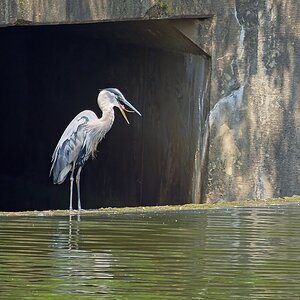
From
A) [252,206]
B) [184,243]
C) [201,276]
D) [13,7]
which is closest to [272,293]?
[201,276]

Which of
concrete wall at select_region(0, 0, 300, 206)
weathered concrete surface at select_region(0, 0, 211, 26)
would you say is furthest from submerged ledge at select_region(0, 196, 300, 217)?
weathered concrete surface at select_region(0, 0, 211, 26)

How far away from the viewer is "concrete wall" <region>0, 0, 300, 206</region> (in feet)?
46.5

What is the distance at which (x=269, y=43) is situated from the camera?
562 inches

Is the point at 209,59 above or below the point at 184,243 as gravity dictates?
above

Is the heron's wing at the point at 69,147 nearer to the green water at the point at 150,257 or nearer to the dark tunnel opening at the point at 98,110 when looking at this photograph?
the green water at the point at 150,257

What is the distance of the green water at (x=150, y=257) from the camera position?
25.2ft

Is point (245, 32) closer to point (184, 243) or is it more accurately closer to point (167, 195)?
point (167, 195)

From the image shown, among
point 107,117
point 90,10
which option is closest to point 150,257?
point 107,117

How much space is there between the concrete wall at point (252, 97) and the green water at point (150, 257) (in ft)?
8.32

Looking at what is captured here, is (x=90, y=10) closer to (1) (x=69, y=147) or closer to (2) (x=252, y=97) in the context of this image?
(1) (x=69, y=147)

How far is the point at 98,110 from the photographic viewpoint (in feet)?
59.4

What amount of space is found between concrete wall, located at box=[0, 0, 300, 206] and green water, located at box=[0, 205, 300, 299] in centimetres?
254

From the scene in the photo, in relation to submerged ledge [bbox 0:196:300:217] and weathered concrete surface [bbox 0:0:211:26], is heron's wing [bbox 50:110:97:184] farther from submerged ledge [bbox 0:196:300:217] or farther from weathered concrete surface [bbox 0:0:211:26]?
weathered concrete surface [bbox 0:0:211:26]

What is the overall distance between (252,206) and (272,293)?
5.28 metres
